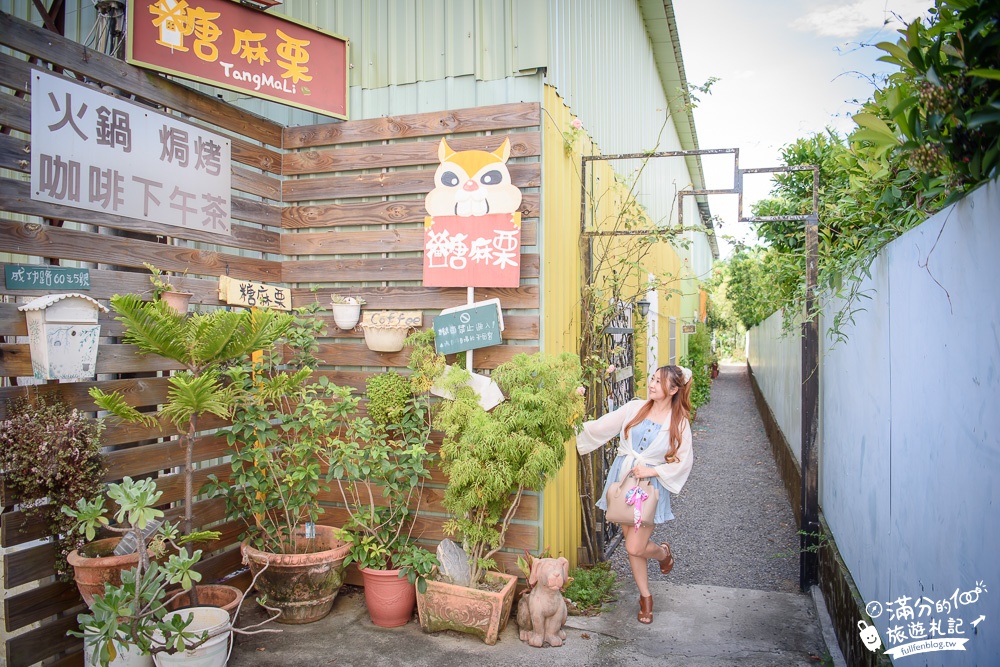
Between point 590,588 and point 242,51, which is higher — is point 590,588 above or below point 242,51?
below

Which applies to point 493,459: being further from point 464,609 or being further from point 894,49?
point 894,49

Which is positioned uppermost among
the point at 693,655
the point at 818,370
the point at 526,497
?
the point at 818,370

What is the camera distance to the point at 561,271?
206 inches

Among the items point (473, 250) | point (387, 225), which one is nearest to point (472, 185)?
point (473, 250)

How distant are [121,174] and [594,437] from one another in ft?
11.8

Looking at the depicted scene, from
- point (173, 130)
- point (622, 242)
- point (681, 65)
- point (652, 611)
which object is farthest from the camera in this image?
point (681, 65)

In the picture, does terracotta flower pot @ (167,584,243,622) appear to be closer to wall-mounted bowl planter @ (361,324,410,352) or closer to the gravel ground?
wall-mounted bowl planter @ (361,324,410,352)

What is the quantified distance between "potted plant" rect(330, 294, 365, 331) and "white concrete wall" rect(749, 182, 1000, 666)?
3.44 metres

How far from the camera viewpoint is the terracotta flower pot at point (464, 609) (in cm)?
430

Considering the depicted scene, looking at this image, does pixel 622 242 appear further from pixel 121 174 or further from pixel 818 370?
pixel 121 174

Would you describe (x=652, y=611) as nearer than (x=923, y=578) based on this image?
No

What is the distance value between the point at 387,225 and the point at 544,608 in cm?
296

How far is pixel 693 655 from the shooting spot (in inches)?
165

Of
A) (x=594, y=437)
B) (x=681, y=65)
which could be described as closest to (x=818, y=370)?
(x=594, y=437)
